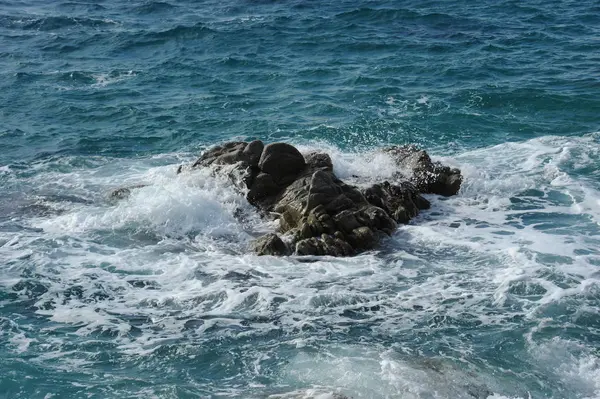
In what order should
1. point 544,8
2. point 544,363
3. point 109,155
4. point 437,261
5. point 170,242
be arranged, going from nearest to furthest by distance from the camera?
point 544,363 < point 437,261 < point 170,242 < point 109,155 < point 544,8

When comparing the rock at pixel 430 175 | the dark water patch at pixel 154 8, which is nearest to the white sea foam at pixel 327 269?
the rock at pixel 430 175

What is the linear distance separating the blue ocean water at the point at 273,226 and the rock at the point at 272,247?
230 mm

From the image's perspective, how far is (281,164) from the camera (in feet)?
57.2

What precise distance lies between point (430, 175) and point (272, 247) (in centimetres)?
478

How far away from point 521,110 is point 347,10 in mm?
14065

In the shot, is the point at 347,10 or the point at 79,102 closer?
the point at 79,102

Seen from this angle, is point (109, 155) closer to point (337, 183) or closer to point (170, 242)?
point (170, 242)

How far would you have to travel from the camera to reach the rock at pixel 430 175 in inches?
704

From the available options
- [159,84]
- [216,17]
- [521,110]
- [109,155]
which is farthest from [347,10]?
[109,155]

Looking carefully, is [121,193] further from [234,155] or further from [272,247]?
[272,247]

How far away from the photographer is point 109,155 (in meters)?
21.9

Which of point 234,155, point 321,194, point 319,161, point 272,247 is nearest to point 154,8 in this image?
point 234,155

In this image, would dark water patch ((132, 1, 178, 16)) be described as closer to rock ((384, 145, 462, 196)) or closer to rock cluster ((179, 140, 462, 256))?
rock cluster ((179, 140, 462, 256))

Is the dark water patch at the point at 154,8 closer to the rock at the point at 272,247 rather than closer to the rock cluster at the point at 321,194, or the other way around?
the rock cluster at the point at 321,194
